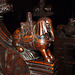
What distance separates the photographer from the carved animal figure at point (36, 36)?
0.84 m

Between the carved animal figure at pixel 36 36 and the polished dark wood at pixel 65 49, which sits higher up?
the carved animal figure at pixel 36 36

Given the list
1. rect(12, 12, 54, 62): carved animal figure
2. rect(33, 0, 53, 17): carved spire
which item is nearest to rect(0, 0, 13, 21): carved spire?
rect(12, 12, 54, 62): carved animal figure

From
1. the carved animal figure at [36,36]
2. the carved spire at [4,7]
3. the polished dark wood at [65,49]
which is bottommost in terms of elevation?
the polished dark wood at [65,49]

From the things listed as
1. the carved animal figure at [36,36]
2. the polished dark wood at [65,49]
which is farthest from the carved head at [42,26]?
the polished dark wood at [65,49]

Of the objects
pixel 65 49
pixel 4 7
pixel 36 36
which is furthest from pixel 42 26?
pixel 65 49

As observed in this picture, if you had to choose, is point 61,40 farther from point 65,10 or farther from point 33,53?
point 33,53

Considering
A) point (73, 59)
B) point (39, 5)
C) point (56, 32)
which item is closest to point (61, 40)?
point (56, 32)

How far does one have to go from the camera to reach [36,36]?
87 cm

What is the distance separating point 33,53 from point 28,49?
5 centimetres

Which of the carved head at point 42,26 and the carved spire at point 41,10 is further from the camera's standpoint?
the carved spire at point 41,10

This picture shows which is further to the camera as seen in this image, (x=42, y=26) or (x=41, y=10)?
(x=41, y=10)

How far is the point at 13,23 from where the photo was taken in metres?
1.49

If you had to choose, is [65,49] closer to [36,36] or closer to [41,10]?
[41,10]

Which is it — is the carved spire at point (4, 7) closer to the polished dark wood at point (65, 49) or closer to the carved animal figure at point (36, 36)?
the carved animal figure at point (36, 36)
